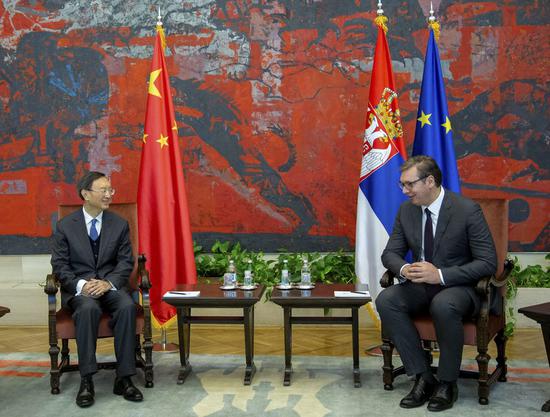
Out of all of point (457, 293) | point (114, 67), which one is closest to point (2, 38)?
point (114, 67)

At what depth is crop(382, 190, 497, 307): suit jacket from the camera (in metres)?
4.09

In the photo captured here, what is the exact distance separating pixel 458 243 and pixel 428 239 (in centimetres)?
20

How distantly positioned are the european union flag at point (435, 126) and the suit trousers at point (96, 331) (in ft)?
8.85

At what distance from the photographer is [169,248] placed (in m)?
5.50

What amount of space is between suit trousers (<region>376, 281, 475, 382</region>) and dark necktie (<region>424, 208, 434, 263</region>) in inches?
7.7

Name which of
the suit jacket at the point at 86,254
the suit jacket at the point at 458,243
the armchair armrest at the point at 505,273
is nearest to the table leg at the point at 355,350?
the suit jacket at the point at 458,243

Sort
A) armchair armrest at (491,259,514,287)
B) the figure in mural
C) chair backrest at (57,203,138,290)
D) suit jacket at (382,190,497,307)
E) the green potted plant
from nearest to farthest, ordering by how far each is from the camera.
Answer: suit jacket at (382,190,497,307), armchair armrest at (491,259,514,287), chair backrest at (57,203,138,290), the green potted plant, the figure in mural

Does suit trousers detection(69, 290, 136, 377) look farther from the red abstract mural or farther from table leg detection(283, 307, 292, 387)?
the red abstract mural

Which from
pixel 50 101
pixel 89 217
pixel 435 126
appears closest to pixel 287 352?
pixel 89 217

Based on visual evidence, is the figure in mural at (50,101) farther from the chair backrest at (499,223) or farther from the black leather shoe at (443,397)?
the black leather shoe at (443,397)

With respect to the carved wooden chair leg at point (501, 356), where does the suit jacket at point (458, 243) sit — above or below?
above

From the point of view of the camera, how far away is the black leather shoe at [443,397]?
12.6 feet

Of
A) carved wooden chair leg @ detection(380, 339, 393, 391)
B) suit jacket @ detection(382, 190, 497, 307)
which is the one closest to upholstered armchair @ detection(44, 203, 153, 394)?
carved wooden chair leg @ detection(380, 339, 393, 391)

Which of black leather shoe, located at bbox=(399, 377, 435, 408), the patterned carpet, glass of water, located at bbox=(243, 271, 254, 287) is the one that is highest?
glass of water, located at bbox=(243, 271, 254, 287)
